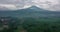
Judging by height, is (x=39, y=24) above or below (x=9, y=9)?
below

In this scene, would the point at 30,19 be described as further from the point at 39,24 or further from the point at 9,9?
the point at 9,9

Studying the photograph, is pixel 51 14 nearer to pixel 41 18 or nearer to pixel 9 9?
pixel 41 18

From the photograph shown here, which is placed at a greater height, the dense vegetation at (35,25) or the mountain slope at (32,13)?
the mountain slope at (32,13)

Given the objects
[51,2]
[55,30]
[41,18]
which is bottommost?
[55,30]

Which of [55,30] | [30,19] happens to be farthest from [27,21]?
[55,30]

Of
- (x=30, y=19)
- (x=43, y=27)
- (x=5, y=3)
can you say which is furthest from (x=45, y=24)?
(x=5, y=3)

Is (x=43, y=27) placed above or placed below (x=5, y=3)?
below

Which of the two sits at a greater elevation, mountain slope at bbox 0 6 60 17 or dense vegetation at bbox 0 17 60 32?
mountain slope at bbox 0 6 60 17
